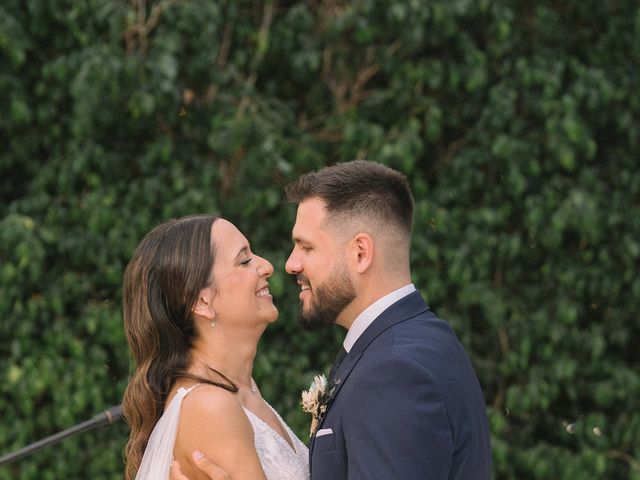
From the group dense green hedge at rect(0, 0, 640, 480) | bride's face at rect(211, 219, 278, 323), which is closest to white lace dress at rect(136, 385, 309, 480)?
bride's face at rect(211, 219, 278, 323)

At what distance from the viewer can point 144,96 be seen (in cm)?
476

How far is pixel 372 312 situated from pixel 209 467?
563 millimetres

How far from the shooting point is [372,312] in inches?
91.7

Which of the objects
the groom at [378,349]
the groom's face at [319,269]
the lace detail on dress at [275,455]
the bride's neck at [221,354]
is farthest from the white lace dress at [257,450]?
the groom's face at [319,269]

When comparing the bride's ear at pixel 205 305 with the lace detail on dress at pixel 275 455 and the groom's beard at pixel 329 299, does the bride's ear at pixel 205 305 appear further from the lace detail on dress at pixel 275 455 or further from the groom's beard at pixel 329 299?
the groom's beard at pixel 329 299

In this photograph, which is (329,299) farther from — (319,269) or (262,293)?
(262,293)

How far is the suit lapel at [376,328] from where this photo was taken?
2.28 metres

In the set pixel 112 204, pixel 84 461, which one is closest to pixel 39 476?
pixel 84 461

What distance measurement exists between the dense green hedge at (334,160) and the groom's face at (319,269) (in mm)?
2276

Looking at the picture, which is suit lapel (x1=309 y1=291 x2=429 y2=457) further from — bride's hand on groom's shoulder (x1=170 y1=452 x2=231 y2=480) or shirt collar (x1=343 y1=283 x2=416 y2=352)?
bride's hand on groom's shoulder (x1=170 y1=452 x2=231 y2=480)

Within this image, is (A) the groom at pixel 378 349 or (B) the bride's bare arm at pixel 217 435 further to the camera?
(B) the bride's bare arm at pixel 217 435

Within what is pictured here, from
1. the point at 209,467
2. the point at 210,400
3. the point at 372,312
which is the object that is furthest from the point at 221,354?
Answer: the point at 372,312

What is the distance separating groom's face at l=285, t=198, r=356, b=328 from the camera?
235 cm

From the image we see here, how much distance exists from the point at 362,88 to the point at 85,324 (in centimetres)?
176
